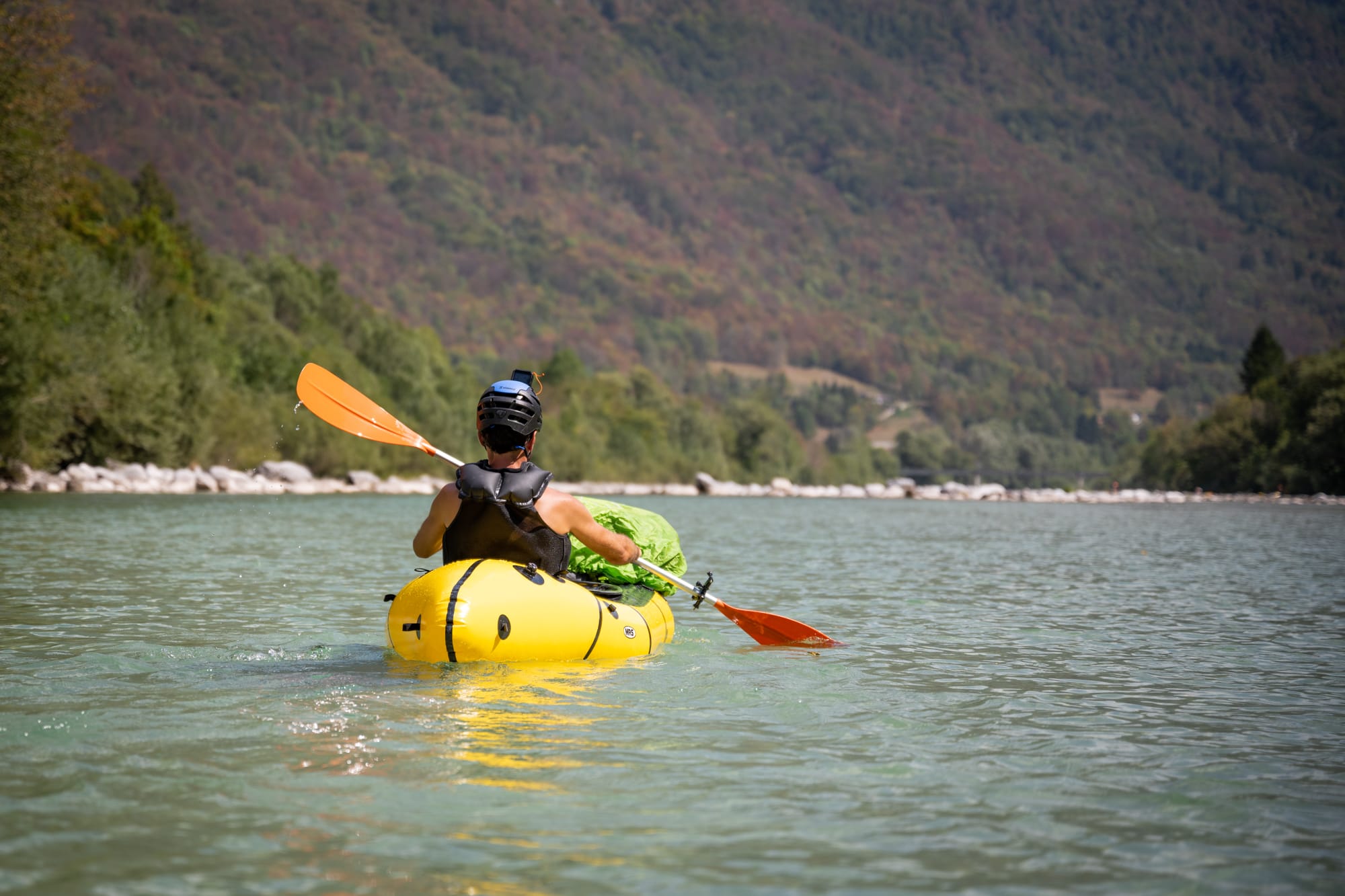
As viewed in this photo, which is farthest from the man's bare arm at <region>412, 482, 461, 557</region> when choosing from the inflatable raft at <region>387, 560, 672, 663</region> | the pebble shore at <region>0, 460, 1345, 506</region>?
the pebble shore at <region>0, 460, 1345, 506</region>

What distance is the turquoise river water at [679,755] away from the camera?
14.6ft

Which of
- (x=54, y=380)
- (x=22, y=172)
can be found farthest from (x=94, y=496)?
(x=22, y=172)

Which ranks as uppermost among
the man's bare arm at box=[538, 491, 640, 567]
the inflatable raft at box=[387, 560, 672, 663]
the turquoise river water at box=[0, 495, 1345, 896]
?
the man's bare arm at box=[538, 491, 640, 567]

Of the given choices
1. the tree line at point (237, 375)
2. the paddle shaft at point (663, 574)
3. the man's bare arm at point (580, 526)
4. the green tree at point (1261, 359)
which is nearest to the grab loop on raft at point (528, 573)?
the man's bare arm at point (580, 526)

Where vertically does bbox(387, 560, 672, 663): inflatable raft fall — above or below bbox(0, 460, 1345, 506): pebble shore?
below

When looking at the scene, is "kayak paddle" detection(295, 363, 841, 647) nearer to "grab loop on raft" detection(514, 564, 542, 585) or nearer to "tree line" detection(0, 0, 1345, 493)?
"tree line" detection(0, 0, 1345, 493)

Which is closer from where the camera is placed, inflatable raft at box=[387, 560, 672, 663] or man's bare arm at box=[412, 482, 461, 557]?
inflatable raft at box=[387, 560, 672, 663]

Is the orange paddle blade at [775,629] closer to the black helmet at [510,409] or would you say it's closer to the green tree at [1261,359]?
the black helmet at [510,409]

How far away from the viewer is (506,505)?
8.14 m

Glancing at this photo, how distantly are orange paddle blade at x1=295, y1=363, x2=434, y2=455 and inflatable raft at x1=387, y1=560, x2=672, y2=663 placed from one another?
2.77m

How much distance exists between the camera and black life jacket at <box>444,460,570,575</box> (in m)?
8.08

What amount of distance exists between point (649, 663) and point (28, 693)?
384cm

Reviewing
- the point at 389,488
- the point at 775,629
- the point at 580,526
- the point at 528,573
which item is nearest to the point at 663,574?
the point at 775,629

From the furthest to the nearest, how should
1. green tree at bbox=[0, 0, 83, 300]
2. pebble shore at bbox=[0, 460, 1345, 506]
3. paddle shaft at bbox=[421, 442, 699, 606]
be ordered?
pebble shore at bbox=[0, 460, 1345, 506]
green tree at bbox=[0, 0, 83, 300]
paddle shaft at bbox=[421, 442, 699, 606]
